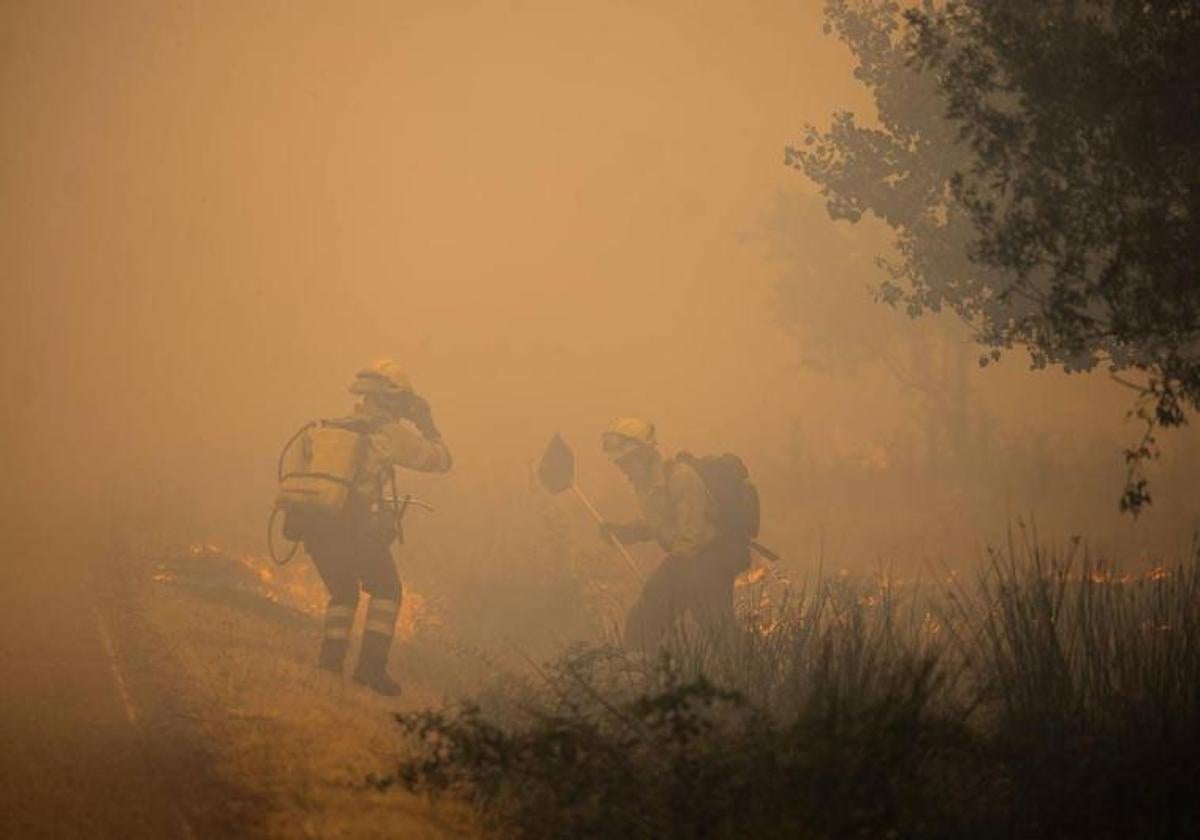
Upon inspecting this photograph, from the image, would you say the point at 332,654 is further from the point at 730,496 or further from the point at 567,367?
the point at 567,367

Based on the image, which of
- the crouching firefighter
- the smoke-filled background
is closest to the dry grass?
the crouching firefighter

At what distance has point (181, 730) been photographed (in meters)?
6.54

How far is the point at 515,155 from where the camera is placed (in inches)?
5625

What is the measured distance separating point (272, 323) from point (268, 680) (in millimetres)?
64005

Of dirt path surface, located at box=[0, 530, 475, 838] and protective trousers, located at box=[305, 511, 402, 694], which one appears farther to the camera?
protective trousers, located at box=[305, 511, 402, 694]

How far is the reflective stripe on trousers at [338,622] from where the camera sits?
31.1 feet

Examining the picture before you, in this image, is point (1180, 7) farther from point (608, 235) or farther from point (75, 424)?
point (608, 235)

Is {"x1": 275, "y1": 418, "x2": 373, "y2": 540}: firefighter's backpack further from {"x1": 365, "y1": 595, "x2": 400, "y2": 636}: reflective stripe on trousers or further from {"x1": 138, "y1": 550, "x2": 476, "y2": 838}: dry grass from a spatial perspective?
{"x1": 138, "y1": 550, "x2": 476, "y2": 838}: dry grass

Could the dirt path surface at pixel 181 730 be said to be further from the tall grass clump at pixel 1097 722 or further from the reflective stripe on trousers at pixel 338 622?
the tall grass clump at pixel 1097 722

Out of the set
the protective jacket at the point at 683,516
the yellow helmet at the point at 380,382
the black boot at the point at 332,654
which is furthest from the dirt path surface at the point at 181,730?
the protective jacket at the point at 683,516

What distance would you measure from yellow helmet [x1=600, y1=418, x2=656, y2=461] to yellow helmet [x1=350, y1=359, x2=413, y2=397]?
8.60ft

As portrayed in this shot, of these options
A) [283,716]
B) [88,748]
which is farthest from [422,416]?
[88,748]

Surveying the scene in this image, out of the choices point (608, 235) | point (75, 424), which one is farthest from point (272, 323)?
point (75, 424)

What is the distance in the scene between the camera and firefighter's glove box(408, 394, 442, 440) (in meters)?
10.7
